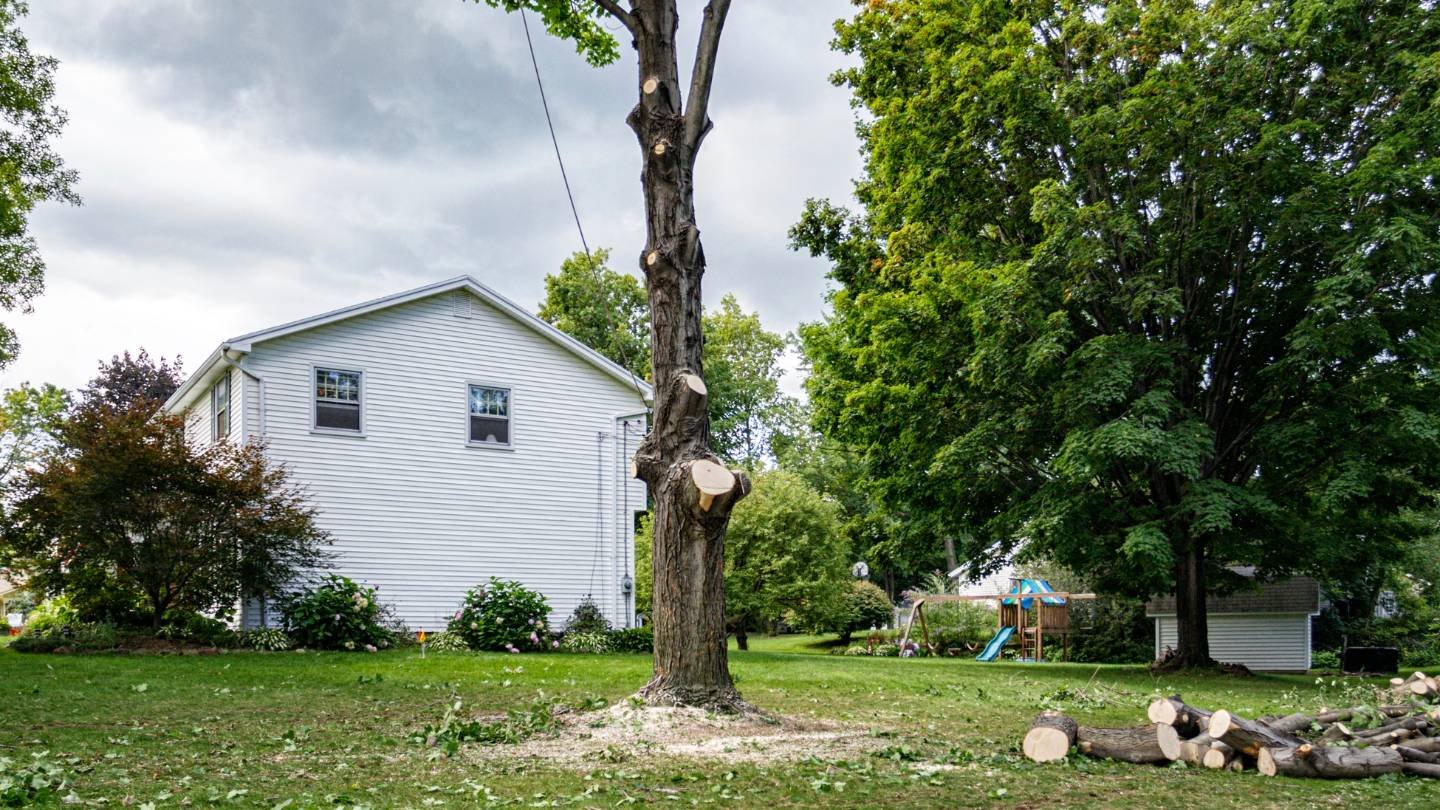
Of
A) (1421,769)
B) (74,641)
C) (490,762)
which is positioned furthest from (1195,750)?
(74,641)

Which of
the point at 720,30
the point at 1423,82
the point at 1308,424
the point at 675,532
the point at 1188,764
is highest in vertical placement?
the point at 1423,82

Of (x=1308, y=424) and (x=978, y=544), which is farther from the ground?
(x=1308, y=424)

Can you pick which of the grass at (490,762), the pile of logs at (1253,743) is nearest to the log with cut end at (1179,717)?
the pile of logs at (1253,743)

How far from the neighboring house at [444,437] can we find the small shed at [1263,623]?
13.2 metres

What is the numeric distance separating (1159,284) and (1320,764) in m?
10.6

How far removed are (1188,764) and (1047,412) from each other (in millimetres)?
10104

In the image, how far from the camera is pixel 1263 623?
24.6 meters

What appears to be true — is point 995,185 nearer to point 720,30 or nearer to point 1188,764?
point 720,30

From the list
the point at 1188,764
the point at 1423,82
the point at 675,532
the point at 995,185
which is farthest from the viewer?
the point at 995,185

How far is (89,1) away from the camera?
50.5 feet

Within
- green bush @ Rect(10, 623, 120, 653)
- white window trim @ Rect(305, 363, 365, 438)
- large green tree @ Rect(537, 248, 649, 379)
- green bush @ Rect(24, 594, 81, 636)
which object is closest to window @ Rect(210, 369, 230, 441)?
white window trim @ Rect(305, 363, 365, 438)

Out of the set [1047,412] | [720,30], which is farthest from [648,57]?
[1047,412]

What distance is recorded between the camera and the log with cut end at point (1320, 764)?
6719 mm

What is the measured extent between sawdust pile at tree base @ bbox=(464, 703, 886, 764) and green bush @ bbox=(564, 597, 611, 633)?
12.6 m
